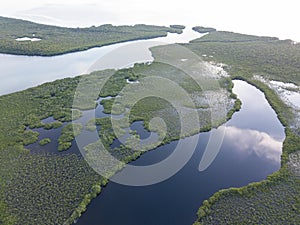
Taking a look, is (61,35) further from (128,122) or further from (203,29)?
(128,122)

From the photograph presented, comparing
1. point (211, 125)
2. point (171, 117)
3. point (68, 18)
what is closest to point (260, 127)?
point (211, 125)

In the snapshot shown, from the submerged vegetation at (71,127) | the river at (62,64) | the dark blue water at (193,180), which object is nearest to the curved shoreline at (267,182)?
the dark blue water at (193,180)

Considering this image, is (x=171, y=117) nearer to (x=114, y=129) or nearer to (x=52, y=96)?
(x=114, y=129)

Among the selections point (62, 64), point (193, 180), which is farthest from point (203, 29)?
point (193, 180)

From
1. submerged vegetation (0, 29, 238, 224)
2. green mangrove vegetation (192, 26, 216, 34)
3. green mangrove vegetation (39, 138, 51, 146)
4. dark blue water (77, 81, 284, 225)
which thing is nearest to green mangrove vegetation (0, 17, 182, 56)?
green mangrove vegetation (192, 26, 216, 34)

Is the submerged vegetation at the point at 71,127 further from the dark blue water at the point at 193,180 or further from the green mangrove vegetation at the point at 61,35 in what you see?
the green mangrove vegetation at the point at 61,35

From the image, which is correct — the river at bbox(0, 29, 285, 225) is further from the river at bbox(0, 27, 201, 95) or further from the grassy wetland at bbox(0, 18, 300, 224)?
the river at bbox(0, 27, 201, 95)
